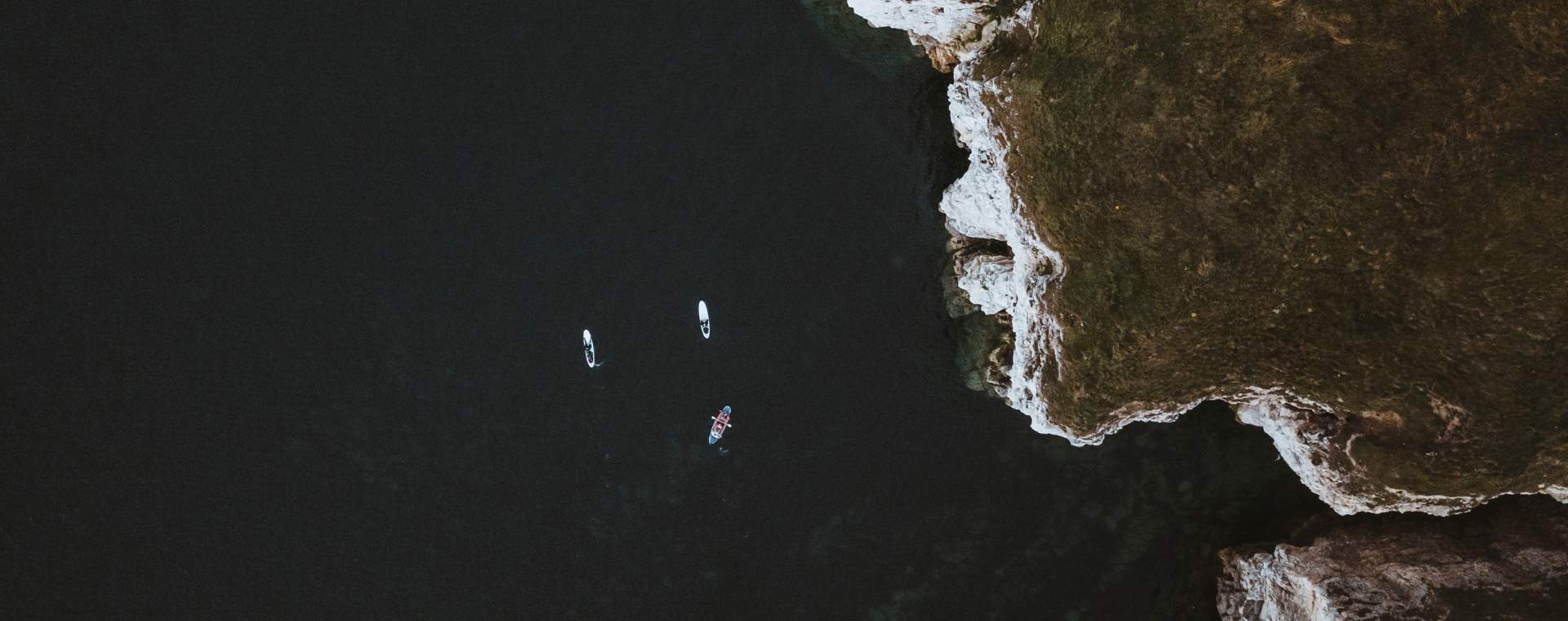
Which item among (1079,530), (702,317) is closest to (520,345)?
(702,317)

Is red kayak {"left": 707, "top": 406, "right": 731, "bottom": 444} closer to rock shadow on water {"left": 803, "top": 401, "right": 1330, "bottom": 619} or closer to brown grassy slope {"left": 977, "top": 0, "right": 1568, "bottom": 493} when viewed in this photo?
rock shadow on water {"left": 803, "top": 401, "right": 1330, "bottom": 619}

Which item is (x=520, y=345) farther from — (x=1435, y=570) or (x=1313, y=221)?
(x=1435, y=570)

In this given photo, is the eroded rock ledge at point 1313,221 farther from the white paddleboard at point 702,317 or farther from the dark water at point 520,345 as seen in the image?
the white paddleboard at point 702,317

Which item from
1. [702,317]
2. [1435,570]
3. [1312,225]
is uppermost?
[702,317]

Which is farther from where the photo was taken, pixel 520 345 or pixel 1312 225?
pixel 520 345

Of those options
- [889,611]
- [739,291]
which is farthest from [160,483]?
[889,611]

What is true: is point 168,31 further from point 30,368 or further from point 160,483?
point 160,483
